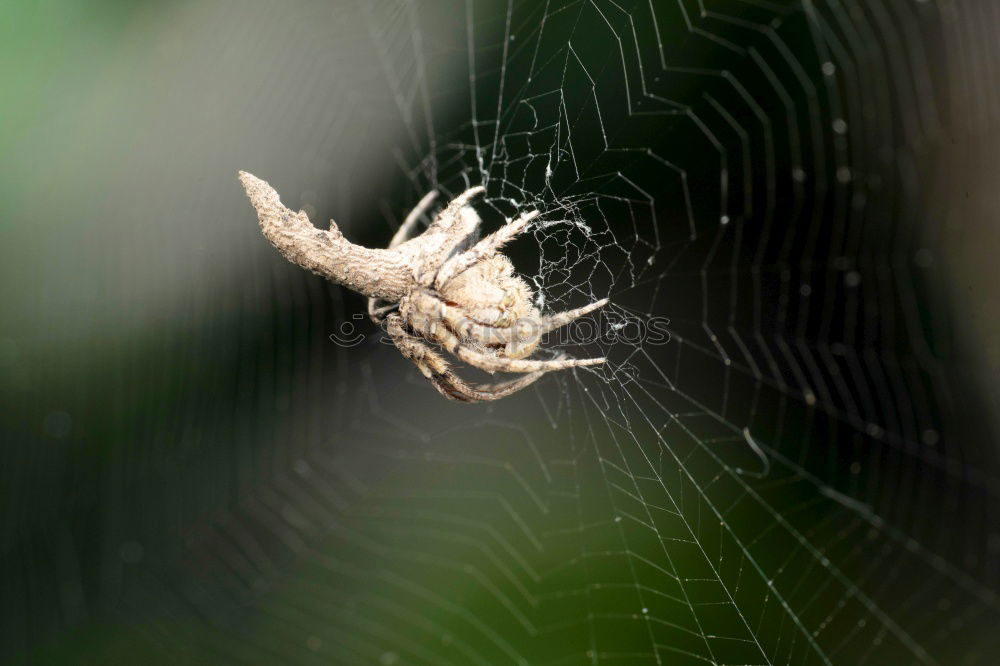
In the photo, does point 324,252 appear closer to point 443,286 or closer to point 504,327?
point 443,286

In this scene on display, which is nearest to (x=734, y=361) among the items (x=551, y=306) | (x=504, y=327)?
(x=551, y=306)

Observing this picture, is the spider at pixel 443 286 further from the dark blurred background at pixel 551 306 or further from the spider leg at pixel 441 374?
the dark blurred background at pixel 551 306

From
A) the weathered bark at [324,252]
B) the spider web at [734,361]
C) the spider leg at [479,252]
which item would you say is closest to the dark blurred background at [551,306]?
the spider web at [734,361]

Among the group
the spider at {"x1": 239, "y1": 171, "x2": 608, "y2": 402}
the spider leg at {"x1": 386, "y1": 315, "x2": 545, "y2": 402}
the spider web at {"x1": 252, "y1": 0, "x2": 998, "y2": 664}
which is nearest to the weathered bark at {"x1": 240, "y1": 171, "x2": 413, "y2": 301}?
the spider at {"x1": 239, "y1": 171, "x2": 608, "y2": 402}

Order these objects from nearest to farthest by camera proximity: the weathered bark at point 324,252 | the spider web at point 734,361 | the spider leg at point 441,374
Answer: the weathered bark at point 324,252, the spider leg at point 441,374, the spider web at point 734,361

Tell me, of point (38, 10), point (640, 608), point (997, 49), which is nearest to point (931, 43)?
point (997, 49)

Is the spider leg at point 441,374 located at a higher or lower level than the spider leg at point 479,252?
lower

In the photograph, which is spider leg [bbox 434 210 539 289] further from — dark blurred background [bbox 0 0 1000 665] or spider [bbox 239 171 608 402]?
dark blurred background [bbox 0 0 1000 665]

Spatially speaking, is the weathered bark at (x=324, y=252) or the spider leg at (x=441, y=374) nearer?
the weathered bark at (x=324, y=252)
